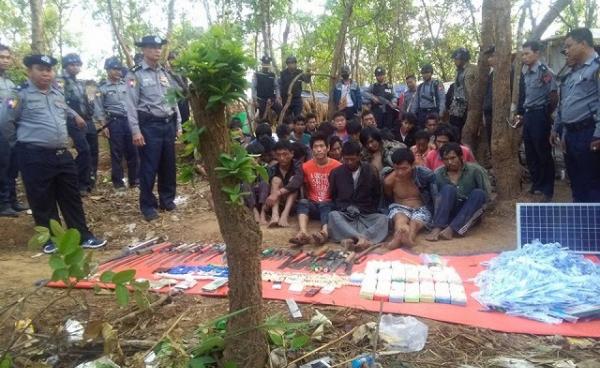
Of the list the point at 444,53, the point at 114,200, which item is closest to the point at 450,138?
the point at 114,200

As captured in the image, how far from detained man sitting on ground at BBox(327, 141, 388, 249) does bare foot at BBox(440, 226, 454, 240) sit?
1.80 ft

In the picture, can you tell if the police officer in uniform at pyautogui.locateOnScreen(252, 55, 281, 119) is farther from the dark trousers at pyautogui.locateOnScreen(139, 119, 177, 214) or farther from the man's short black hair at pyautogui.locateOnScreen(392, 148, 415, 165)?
the man's short black hair at pyautogui.locateOnScreen(392, 148, 415, 165)

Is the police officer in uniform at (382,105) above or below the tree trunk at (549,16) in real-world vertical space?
below

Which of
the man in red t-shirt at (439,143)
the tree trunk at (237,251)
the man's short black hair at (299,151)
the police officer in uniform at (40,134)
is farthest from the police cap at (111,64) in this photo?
the tree trunk at (237,251)

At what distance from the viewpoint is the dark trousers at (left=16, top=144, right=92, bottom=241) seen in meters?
4.67

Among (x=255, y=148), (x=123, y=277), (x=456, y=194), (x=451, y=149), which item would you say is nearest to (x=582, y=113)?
(x=451, y=149)

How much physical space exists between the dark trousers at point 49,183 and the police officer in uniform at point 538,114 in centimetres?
484

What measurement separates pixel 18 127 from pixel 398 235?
3802 mm

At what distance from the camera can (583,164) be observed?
4609 mm

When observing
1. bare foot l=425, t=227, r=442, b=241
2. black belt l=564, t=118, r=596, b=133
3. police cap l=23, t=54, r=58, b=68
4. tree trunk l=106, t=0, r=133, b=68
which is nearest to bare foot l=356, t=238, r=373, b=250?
bare foot l=425, t=227, r=442, b=241

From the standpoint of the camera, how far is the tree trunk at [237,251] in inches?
85.7

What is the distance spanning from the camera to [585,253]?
4020 millimetres

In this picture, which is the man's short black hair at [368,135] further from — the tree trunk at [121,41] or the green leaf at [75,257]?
the green leaf at [75,257]

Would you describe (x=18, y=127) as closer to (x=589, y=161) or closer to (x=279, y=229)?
(x=279, y=229)
